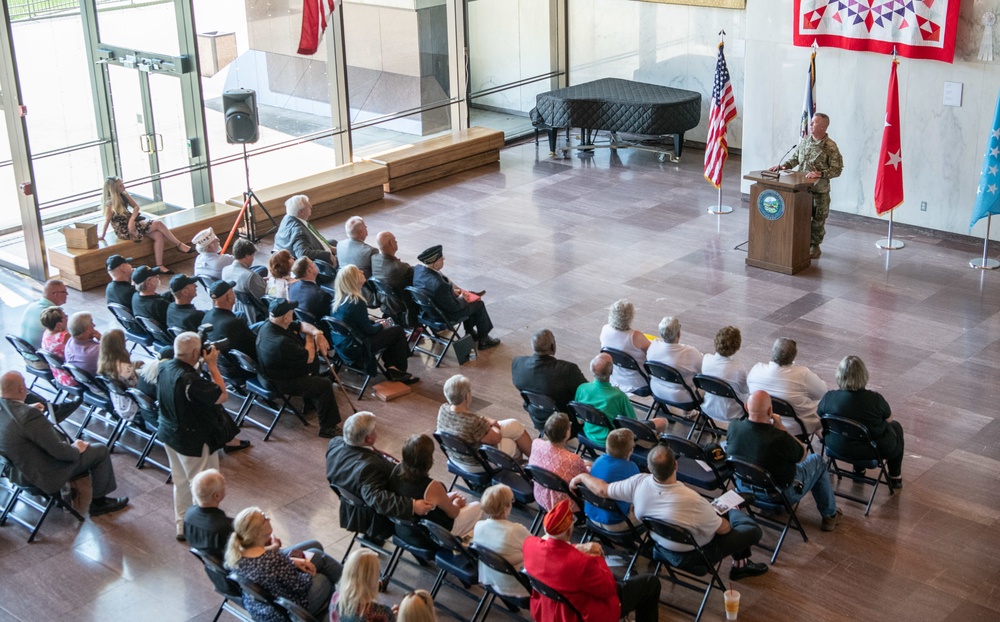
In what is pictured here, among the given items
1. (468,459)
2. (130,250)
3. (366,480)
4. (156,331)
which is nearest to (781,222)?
(468,459)

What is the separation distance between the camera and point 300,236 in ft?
35.0

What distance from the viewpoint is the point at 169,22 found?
12977mm

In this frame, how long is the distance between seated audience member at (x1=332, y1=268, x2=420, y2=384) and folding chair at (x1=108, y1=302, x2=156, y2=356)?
155cm

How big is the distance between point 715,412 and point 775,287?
369cm

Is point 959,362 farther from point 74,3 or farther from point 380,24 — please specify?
point 74,3

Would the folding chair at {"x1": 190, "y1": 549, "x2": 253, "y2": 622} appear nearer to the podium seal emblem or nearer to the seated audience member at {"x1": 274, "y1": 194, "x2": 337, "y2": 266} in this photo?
the seated audience member at {"x1": 274, "y1": 194, "x2": 337, "y2": 266}

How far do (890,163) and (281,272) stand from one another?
6536mm

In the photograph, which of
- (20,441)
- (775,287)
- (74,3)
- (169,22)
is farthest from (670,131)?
(20,441)

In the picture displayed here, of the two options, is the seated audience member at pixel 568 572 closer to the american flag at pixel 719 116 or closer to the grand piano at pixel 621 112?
the american flag at pixel 719 116

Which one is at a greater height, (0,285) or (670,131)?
(670,131)

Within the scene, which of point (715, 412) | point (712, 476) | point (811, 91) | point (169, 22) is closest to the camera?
point (712, 476)

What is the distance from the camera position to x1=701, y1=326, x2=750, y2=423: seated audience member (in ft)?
25.0

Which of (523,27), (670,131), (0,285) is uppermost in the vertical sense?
(523,27)

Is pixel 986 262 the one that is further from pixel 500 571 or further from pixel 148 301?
pixel 148 301
